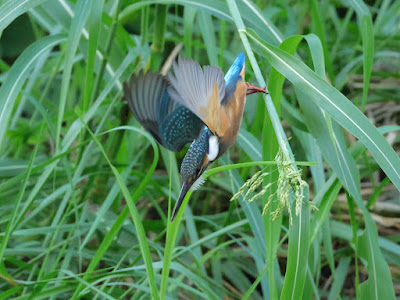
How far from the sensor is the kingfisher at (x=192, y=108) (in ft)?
2.39

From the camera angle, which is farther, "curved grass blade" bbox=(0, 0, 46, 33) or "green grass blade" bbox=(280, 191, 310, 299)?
"curved grass blade" bbox=(0, 0, 46, 33)

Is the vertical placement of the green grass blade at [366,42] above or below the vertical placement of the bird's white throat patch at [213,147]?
above

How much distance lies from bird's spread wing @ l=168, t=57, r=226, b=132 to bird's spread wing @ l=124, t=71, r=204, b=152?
0.27 feet

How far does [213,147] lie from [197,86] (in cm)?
17

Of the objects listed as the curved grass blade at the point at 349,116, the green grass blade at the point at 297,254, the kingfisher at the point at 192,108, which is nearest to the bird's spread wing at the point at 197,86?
the kingfisher at the point at 192,108

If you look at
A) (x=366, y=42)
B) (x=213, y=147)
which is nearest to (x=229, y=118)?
(x=213, y=147)

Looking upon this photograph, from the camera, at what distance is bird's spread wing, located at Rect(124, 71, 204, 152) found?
34.0 inches

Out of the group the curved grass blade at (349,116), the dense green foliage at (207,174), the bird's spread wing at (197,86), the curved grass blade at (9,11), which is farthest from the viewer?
the curved grass blade at (9,11)

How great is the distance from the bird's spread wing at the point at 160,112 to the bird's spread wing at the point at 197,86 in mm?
83

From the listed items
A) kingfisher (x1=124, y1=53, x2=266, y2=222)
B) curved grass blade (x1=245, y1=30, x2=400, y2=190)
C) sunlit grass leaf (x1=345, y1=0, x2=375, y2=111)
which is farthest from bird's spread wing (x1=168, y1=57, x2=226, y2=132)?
sunlit grass leaf (x1=345, y1=0, x2=375, y2=111)

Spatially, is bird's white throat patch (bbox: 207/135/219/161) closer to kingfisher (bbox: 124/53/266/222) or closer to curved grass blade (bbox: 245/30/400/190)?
kingfisher (bbox: 124/53/266/222)

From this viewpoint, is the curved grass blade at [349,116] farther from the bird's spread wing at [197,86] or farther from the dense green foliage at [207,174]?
the bird's spread wing at [197,86]

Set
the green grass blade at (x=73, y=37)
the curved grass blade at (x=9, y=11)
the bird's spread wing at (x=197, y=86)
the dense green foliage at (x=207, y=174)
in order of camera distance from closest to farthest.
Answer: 1. the bird's spread wing at (x=197, y=86)
2. the dense green foliage at (x=207, y=174)
3. the curved grass blade at (x=9, y=11)
4. the green grass blade at (x=73, y=37)

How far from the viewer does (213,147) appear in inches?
34.1
